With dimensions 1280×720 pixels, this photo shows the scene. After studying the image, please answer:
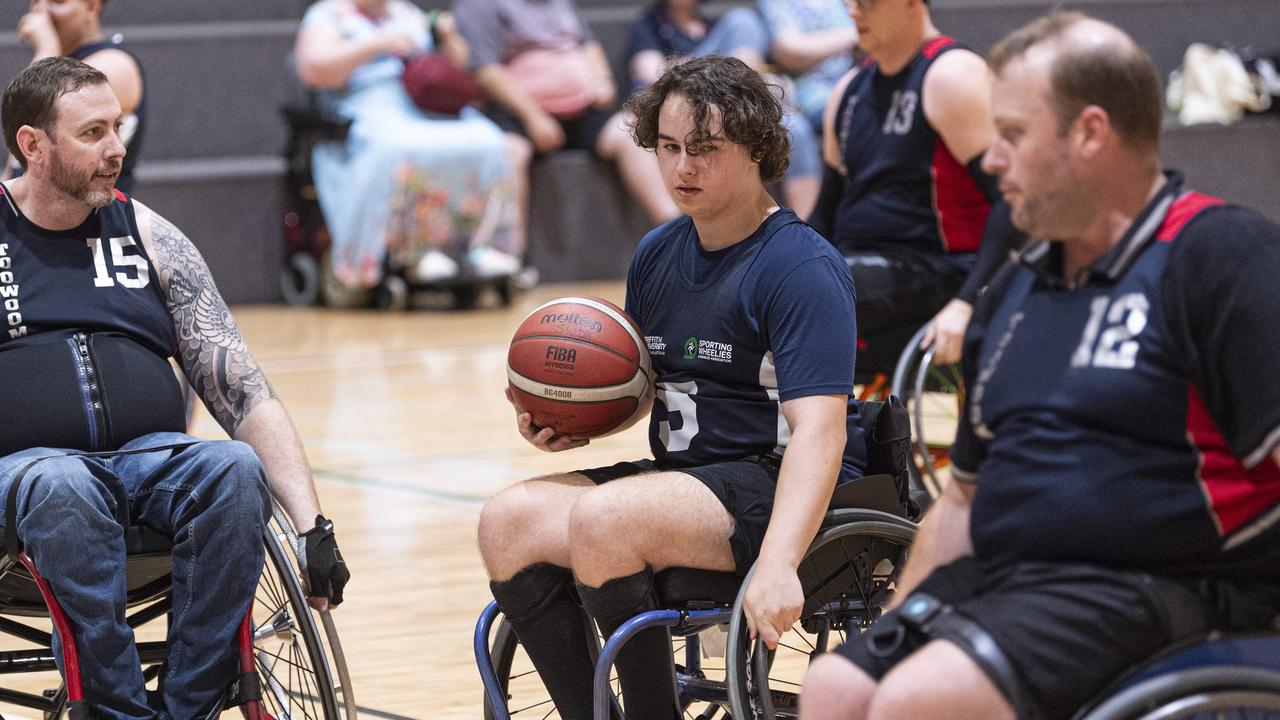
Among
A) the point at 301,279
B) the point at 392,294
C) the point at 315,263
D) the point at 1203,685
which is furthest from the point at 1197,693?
the point at 301,279

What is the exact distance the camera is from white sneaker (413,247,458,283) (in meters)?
8.28

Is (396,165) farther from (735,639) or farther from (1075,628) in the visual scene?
(1075,628)

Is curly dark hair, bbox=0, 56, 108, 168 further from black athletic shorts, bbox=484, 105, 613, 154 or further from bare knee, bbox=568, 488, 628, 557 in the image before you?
black athletic shorts, bbox=484, 105, 613, 154

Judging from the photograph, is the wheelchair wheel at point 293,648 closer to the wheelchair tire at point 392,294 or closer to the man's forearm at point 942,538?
the man's forearm at point 942,538

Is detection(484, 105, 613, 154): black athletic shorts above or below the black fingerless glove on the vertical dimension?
below

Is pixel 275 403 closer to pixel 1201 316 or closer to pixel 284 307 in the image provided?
pixel 1201 316

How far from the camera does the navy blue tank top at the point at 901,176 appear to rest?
3951mm

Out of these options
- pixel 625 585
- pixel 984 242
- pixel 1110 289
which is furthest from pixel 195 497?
pixel 984 242

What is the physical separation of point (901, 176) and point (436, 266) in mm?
4541

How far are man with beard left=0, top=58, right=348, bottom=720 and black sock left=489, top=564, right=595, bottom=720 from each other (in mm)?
264

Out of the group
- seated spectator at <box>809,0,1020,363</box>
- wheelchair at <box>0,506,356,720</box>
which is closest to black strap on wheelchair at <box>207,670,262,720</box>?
wheelchair at <box>0,506,356,720</box>

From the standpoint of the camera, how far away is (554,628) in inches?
94.0

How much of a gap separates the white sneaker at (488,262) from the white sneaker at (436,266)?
0.28ft

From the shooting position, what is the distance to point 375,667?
3.32m
